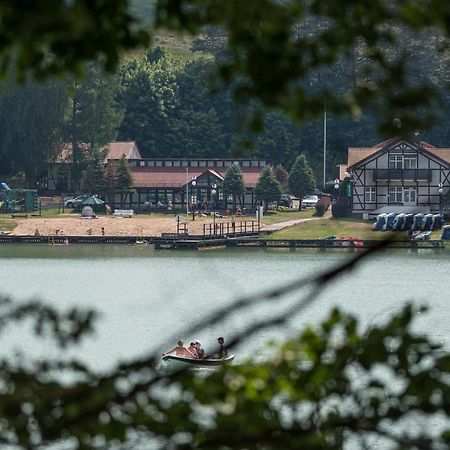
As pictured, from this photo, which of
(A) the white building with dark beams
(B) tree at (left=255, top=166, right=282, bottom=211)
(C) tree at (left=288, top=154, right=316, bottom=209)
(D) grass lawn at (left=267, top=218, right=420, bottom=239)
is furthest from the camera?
(C) tree at (left=288, top=154, right=316, bottom=209)

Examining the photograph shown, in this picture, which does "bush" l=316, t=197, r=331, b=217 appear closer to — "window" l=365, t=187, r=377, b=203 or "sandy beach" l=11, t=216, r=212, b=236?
"window" l=365, t=187, r=377, b=203

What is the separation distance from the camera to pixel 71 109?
105438 mm

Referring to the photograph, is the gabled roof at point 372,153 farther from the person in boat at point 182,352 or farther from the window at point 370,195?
the person in boat at point 182,352

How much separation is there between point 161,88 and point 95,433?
349 feet

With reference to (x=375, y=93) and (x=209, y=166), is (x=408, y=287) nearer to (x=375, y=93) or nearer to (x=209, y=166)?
(x=209, y=166)

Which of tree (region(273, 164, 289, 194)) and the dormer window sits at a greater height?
the dormer window

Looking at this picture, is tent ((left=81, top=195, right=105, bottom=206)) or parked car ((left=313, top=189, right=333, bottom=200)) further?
tent ((left=81, top=195, right=105, bottom=206))

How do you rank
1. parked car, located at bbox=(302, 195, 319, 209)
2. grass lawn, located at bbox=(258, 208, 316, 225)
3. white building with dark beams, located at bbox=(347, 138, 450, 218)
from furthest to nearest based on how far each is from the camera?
parked car, located at bbox=(302, 195, 319, 209) → grass lawn, located at bbox=(258, 208, 316, 225) → white building with dark beams, located at bbox=(347, 138, 450, 218)

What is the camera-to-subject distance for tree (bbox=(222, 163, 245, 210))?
9869 centimetres

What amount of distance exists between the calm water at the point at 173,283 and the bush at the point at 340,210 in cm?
1242

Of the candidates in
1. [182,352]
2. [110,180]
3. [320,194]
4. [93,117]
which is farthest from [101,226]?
[182,352]

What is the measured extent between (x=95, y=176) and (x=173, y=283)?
63.6m

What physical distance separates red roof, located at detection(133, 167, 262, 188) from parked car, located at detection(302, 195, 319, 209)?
3624 mm

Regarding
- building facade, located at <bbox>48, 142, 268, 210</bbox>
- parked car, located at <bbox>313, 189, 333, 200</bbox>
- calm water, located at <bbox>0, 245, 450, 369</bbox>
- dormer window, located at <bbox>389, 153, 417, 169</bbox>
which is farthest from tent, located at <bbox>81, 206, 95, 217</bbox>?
dormer window, located at <bbox>389, 153, 417, 169</bbox>
